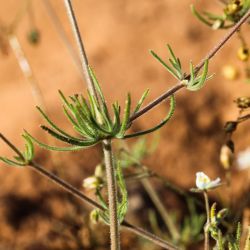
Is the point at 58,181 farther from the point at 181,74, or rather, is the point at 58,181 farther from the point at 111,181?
the point at 181,74

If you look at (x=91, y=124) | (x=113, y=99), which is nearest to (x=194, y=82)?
(x=91, y=124)

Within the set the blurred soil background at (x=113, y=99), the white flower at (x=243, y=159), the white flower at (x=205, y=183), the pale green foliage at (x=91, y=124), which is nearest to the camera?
the pale green foliage at (x=91, y=124)

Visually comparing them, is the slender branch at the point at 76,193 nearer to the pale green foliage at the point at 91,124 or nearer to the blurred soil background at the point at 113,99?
the pale green foliage at the point at 91,124

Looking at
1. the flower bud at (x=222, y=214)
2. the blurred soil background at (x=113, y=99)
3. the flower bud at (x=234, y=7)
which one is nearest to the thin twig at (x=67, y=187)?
the flower bud at (x=222, y=214)

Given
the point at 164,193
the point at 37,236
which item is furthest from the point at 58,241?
the point at 164,193

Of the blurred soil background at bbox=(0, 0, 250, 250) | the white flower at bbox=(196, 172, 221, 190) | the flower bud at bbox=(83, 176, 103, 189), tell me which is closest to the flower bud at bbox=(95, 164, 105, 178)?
the flower bud at bbox=(83, 176, 103, 189)

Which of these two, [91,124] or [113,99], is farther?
[113,99]

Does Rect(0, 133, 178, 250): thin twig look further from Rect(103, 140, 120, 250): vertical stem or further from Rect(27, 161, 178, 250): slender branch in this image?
Rect(103, 140, 120, 250): vertical stem
